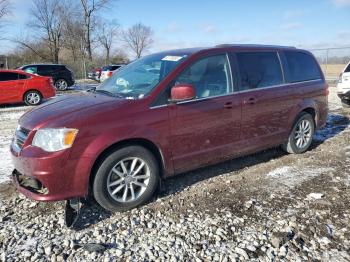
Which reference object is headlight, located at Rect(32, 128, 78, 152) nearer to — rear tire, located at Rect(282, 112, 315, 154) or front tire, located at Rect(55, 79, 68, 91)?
rear tire, located at Rect(282, 112, 315, 154)

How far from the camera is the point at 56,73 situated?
64.8 feet

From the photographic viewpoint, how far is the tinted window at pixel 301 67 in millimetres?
5742

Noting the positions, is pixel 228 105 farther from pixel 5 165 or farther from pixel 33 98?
pixel 33 98

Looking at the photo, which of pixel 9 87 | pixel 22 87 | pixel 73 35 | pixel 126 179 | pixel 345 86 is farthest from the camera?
pixel 73 35

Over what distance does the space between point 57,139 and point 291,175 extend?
336cm

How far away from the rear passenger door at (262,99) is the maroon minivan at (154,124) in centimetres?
2

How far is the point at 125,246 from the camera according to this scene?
131 inches

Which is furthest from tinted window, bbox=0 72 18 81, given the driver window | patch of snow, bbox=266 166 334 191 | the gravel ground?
patch of snow, bbox=266 166 334 191

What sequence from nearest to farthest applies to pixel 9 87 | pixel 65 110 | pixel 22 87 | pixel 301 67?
pixel 65 110
pixel 301 67
pixel 9 87
pixel 22 87

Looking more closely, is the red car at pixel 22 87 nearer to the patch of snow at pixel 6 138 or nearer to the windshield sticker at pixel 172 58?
the patch of snow at pixel 6 138

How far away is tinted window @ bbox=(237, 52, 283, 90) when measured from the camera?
4930mm

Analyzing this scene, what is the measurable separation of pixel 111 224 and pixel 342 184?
3.16m

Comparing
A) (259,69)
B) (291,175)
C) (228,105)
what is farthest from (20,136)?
(291,175)

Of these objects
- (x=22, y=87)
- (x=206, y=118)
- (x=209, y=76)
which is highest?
(x=209, y=76)
